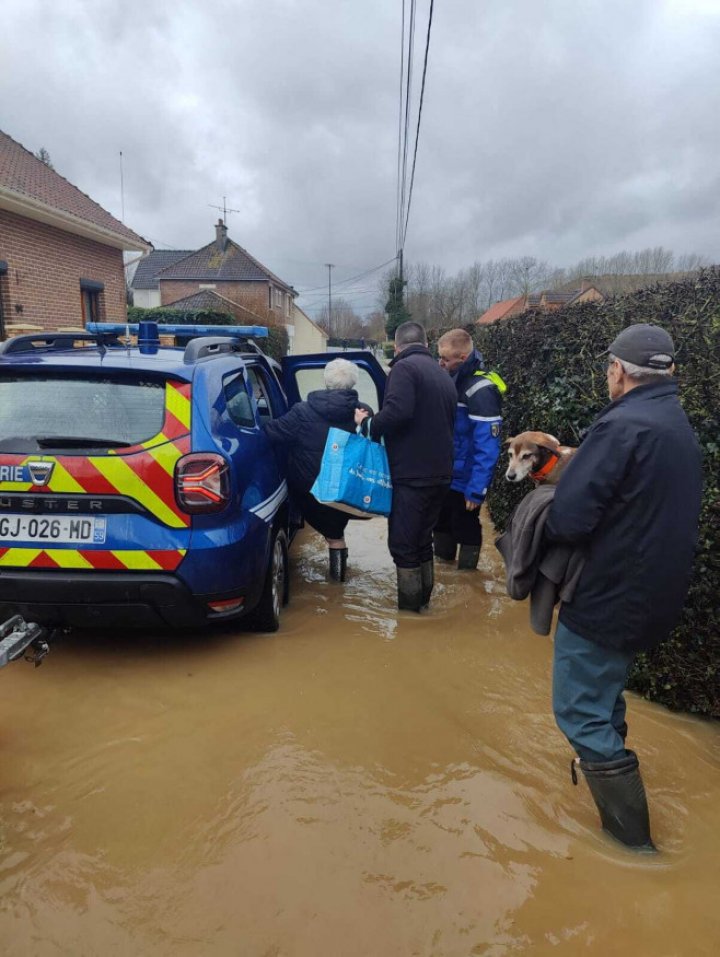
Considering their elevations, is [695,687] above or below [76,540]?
below

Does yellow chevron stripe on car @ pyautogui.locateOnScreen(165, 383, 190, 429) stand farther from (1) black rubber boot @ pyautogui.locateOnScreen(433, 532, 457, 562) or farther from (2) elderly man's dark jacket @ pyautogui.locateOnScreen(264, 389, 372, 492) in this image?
(1) black rubber boot @ pyautogui.locateOnScreen(433, 532, 457, 562)

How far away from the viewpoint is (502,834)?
2.30 meters

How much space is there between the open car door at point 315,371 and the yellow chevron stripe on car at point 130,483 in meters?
2.06

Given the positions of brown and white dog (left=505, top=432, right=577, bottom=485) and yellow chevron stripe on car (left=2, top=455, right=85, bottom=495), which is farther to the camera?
yellow chevron stripe on car (left=2, top=455, right=85, bottom=495)

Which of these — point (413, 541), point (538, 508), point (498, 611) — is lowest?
point (498, 611)

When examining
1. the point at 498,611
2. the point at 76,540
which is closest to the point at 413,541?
the point at 498,611

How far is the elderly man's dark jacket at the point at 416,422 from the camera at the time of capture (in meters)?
3.97

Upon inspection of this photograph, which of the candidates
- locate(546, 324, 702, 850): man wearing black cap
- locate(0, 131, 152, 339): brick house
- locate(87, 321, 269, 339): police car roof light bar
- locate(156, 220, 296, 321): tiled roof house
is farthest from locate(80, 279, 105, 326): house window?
locate(156, 220, 296, 321): tiled roof house

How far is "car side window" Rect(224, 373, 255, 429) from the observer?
11.7 ft

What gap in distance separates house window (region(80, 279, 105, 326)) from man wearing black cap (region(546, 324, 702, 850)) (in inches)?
576

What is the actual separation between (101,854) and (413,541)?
253cm

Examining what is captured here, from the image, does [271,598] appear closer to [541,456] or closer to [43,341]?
[541,456]

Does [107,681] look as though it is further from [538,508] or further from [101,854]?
[538,508]

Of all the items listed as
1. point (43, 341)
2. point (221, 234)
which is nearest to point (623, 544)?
point (43, 341)
